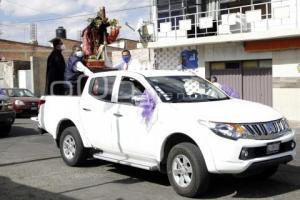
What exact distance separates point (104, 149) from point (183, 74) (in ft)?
5.89

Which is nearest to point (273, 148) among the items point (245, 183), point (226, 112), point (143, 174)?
point (226, 112)

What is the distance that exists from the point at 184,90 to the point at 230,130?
1473 millimetres

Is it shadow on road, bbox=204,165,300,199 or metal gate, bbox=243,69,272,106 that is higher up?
metal gate, bbox=243,69,272,106

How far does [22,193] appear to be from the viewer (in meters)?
7.28

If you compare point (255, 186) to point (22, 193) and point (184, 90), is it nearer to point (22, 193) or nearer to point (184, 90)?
point (184, 90)

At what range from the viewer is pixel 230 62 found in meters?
21.4

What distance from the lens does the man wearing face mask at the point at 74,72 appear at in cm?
995

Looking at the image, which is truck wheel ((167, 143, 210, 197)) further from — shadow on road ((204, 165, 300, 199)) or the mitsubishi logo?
the mitsubishi logo

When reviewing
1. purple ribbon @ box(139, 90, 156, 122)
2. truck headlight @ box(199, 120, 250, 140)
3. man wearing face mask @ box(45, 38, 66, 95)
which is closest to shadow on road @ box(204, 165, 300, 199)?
truck headlight @ box(199, 120, 250, 140)

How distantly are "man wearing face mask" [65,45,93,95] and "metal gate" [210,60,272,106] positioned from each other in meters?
11.5

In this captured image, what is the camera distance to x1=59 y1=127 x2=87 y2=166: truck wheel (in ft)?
29.7

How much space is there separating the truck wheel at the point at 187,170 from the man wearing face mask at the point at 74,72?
11.5ft

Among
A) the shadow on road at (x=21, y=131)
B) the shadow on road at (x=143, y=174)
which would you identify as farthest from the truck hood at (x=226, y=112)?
the shadow on road at (x=21, y=131)

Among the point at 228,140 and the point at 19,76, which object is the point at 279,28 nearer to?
the point at 228,140
